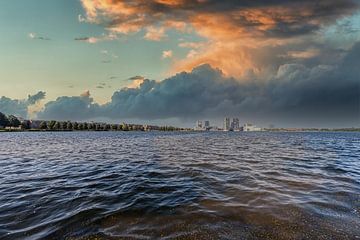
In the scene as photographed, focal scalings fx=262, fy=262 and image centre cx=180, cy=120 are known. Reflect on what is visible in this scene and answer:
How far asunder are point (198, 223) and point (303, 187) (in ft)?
35.9

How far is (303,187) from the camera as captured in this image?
747 inches

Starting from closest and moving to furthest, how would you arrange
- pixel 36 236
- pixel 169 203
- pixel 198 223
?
pixel 36 236 < pixel 198 223 < pixel 169 203

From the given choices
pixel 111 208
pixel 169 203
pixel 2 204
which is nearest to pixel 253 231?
pixel 169 203

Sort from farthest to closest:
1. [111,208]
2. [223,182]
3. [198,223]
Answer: [223,182] → [111,208] → [198,223]

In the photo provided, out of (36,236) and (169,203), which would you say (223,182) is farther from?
(36,236)

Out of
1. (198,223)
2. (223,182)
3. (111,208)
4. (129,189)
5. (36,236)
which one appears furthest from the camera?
(223,182)

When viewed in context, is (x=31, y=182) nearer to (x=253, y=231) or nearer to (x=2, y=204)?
(x=2, y=204)

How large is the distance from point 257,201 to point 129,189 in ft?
28.6

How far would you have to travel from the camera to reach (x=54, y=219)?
41.0 feet

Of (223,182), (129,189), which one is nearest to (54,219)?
(129,189)

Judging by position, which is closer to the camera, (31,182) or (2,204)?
(2,204)

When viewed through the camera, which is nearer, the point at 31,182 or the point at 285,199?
the point at 285,199

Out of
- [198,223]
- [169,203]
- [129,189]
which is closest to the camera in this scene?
[198,223]

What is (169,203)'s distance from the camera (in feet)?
48.8
